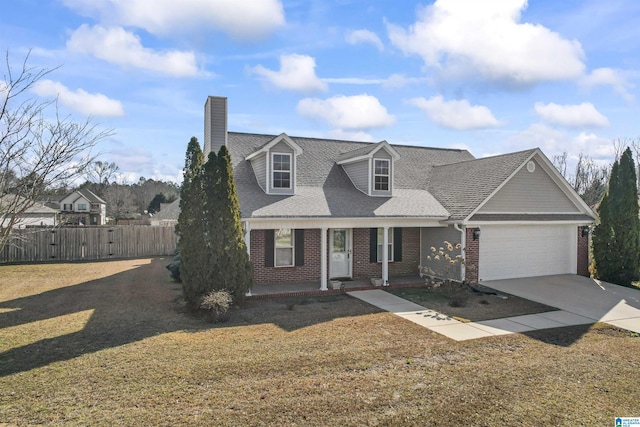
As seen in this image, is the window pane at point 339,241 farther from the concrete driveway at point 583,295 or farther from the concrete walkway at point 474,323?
the concrete driveway at point 583,295

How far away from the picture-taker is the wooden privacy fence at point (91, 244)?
2120 cm

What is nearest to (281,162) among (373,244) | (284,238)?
(284,238)

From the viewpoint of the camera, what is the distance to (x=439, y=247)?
15.9 meters

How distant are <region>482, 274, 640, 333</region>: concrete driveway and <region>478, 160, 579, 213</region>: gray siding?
274cm

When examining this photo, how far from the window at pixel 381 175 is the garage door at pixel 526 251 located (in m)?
4.08

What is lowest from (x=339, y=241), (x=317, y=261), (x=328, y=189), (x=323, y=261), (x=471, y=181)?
(x=317, y=261)

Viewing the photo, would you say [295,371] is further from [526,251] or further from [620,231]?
[620,231]

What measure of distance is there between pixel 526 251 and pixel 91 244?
21.8 meters

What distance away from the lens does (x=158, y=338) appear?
879 centimetres

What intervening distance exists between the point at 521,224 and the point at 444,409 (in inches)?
472

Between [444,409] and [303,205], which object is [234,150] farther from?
[444,409]

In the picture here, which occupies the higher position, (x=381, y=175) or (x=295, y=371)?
(x=381, y=175)

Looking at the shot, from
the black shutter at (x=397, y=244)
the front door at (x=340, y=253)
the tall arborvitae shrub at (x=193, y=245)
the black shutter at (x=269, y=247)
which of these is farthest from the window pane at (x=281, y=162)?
Answer: the black shutter at (x=397, y=244)

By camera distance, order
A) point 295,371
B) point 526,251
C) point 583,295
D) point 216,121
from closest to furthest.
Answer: point 295,371, point 583,295, point 526,251, point 216,121
